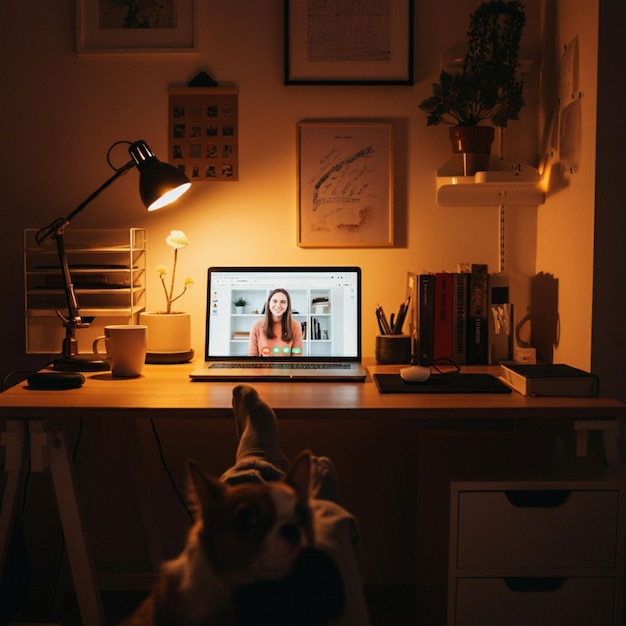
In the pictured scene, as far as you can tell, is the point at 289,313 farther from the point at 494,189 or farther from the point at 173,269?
the point at 494,189

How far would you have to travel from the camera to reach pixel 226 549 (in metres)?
0.65

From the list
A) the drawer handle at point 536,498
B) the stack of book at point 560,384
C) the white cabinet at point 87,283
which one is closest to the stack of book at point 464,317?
the stack of book at point 560,384

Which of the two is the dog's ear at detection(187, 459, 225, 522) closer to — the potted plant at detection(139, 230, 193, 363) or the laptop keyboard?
the laptop keyboard

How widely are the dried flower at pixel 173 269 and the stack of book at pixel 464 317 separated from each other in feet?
1.99

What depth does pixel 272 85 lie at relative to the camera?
217cm

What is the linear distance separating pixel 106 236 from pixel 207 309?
40 cm

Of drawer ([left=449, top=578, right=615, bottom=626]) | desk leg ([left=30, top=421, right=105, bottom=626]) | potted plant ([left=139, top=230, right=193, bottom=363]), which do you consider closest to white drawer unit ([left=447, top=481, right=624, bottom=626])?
drawer ([left=449, top=578, right=615, bottom=626])

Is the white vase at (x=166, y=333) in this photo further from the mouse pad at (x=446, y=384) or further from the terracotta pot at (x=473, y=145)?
the terracotta pot at (x=473, y=145)

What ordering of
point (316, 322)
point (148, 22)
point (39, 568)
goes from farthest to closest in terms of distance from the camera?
point (39, 568), point (148, 22), point (316, 322)

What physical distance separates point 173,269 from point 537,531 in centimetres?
116

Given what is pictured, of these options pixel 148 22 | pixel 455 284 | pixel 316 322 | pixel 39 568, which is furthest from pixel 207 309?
pixel 39 568

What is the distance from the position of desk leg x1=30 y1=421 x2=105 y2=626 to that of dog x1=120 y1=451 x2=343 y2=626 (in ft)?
3.20

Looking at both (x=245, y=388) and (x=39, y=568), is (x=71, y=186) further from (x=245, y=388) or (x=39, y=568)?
(x=245, y=388)

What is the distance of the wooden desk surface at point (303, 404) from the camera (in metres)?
1.54
